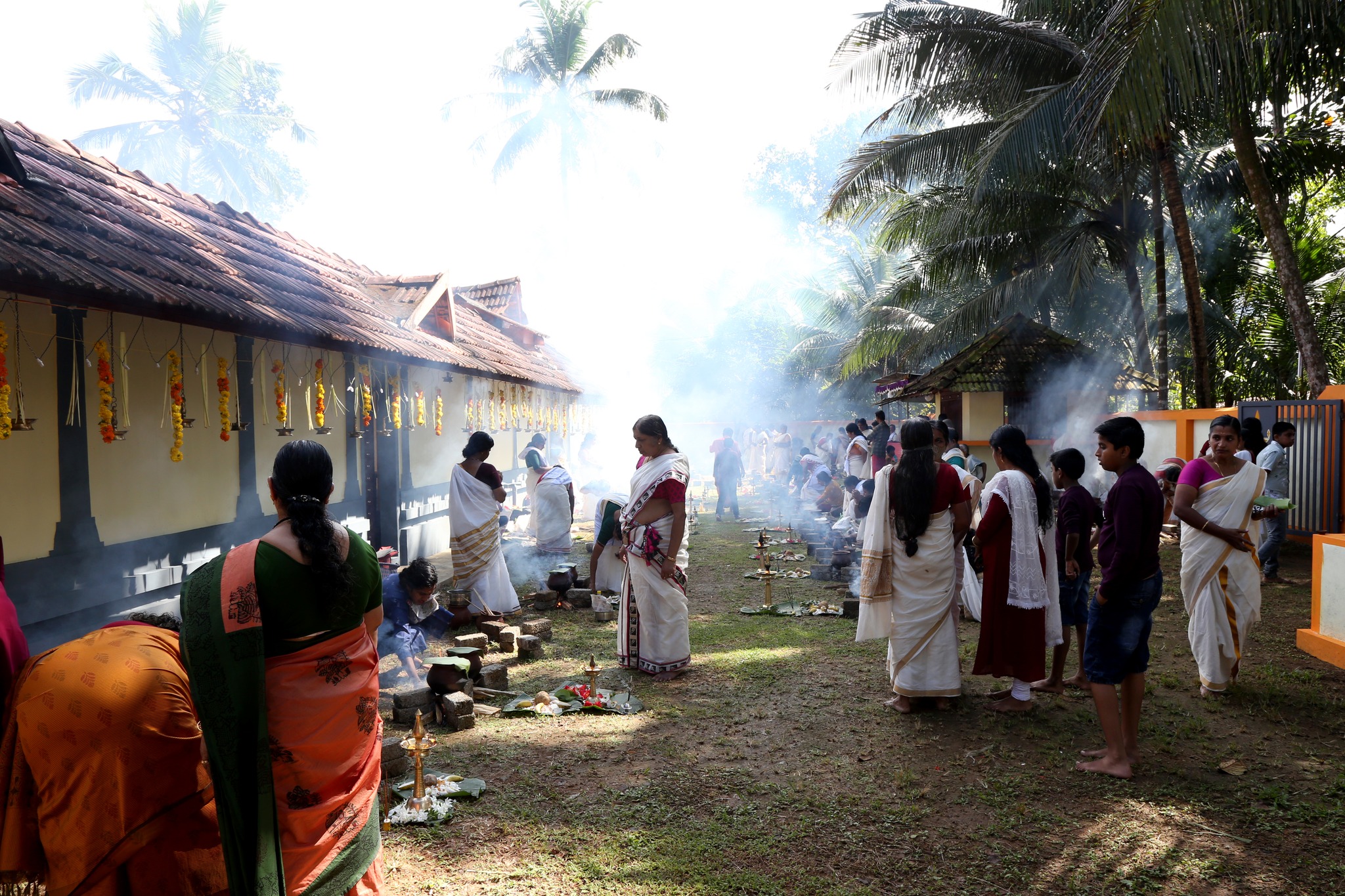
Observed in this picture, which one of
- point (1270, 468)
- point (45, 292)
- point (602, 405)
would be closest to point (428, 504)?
point (45, 292)

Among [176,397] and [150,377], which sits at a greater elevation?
A: [150,377]

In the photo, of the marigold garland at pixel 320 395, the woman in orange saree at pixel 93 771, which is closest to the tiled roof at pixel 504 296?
the marigold garland at pixel 320 395

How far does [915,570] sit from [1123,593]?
4.05 feet

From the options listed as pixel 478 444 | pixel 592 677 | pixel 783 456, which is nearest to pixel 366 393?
pixel 478 444

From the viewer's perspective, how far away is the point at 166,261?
18.6ft

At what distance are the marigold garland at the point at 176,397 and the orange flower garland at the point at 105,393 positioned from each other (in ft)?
1.55

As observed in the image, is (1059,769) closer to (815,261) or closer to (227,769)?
(227,769)

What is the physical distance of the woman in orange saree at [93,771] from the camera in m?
2.36

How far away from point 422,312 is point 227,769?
887 cm

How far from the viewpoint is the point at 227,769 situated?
2344 millimetres

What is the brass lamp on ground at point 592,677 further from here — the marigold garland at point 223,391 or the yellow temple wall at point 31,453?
the yellow temple wall at point 31,453

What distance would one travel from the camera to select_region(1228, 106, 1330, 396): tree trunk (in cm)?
1047

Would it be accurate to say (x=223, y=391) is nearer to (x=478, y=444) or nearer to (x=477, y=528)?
(x=478, y=444)

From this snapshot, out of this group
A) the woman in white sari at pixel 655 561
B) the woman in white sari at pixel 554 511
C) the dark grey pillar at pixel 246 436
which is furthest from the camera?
the woman in white sari at pixel 554 511
